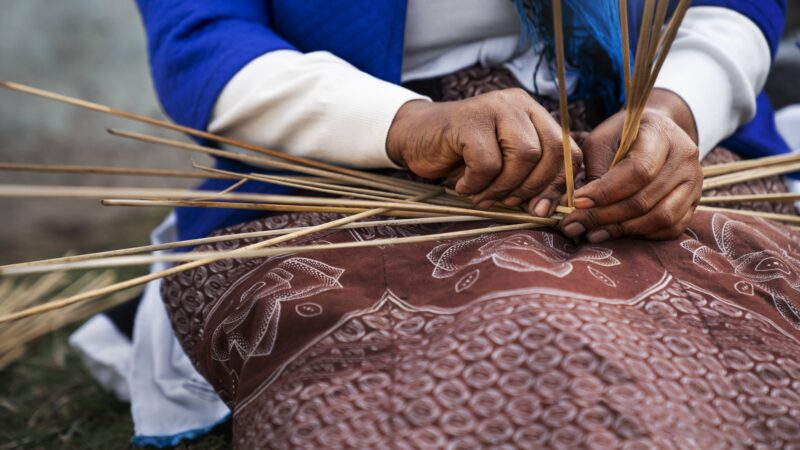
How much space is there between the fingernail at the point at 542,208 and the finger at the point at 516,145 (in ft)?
0.15

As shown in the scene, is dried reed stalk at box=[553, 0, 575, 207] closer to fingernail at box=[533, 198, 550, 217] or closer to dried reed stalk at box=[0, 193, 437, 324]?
fingernail at box=[533, 198, 550, 217]

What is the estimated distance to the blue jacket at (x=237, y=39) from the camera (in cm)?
114

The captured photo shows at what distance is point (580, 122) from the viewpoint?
1.21 meters

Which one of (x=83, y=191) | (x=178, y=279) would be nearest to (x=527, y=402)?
(x=83, y=191)

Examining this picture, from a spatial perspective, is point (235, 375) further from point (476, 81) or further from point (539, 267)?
point (476, 81)

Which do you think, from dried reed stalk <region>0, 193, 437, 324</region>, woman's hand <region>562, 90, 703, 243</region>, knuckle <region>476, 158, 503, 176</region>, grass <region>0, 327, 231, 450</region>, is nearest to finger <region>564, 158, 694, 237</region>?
woman's hand <region>562, 90, 703, 243</region>

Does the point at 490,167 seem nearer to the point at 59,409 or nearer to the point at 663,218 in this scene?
the point at 663,218

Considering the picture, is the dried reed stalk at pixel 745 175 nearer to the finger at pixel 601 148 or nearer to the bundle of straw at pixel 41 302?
the finger at pixel 601 148

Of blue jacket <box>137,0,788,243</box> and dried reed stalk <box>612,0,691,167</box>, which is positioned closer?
dried reed stalk <box>612,0,691,167</box>

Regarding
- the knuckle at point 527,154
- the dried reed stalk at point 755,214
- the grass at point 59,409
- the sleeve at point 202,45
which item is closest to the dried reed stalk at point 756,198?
the dried reed stalk at point 755,214

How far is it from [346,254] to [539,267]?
9.7 inches

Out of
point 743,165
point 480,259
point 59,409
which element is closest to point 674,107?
point 743,165

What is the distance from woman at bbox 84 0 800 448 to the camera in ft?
2.26

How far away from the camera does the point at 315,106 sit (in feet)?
3.51
